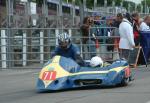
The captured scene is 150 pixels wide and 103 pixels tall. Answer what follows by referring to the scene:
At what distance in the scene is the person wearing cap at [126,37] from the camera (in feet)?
59.9

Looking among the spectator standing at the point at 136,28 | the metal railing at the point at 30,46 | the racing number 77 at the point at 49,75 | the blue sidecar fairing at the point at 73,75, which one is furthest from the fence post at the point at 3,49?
the racing number 77 at the point at 49,75

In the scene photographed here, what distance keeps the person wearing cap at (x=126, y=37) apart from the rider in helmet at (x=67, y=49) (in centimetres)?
510

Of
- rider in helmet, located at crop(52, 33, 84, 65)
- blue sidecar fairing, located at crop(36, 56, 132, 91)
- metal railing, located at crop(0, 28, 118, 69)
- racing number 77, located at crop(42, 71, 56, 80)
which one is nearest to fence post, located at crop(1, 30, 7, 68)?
metal railing, located at crop(0, 28, 118, 69)

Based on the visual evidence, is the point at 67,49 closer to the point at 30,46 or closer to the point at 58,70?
the point at 58,70

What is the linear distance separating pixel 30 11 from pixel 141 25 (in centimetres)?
461

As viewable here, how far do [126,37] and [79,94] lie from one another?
265 inches

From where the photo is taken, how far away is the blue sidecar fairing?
41.3ft

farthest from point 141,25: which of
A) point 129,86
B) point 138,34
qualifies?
point 129,86

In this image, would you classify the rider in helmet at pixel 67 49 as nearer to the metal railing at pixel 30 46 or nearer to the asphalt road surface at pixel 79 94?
the asphalt road surface at pixel 79 94

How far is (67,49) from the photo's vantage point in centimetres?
1350

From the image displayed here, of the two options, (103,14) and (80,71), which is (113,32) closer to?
(80,71)

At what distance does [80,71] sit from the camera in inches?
509

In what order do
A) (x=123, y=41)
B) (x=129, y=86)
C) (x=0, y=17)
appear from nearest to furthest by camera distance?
1. (x=129, y=86)
2. (x=123, y=41)
3. (x=0, y=17)

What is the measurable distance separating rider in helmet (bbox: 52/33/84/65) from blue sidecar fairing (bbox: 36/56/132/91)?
0.98ft
